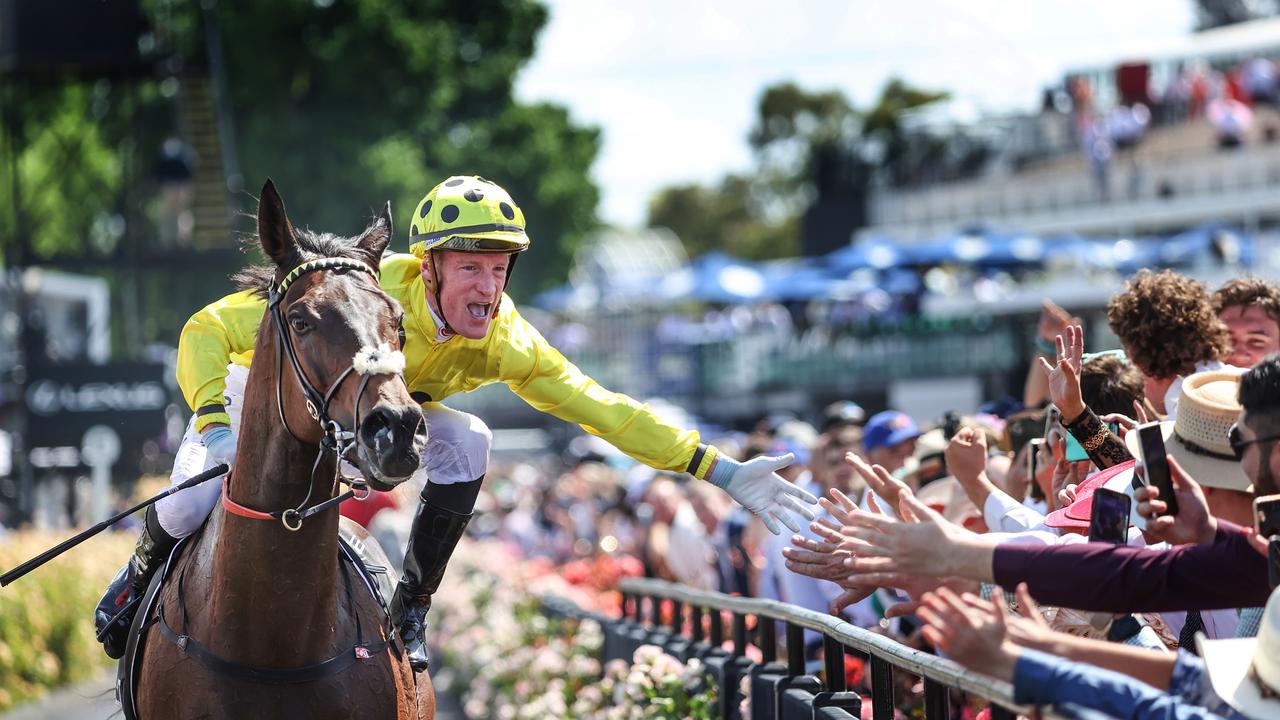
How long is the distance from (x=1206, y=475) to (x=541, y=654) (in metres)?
6.04

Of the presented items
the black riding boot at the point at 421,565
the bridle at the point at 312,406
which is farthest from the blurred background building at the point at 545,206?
the bridle at the point at 312,406

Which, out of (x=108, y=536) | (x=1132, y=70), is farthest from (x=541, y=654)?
(x=1132, y=70)

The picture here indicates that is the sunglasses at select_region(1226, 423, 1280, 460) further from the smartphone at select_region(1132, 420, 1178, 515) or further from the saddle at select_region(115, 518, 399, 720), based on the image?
the saddle at select_region(115, 518, 399, 720)

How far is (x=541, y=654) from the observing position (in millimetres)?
9359

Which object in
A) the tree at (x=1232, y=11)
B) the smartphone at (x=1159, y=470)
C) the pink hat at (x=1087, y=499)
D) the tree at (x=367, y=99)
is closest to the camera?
the smartphone at (x=1159, y=470)

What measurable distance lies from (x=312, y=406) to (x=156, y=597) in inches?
49.7

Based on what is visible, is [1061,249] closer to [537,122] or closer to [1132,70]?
[1132,70]

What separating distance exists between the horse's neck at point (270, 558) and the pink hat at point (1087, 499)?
2.02 meters

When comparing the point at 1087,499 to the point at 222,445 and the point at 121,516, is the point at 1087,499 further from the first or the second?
the point at 121,516

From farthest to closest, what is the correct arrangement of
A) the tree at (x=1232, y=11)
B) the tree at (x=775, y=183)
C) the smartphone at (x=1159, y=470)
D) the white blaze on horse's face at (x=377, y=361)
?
the tree at (x=1232, y=11)
the tree at (x=775, y=183)
the white blaze on horse's face at (x=377, y=361)
the smartphone at (x=1159, y=470)

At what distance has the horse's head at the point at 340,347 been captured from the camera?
4.10 m

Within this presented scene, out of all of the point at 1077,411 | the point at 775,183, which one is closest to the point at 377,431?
the point at 1077,411

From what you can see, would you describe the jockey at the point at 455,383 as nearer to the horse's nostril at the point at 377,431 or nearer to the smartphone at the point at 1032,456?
the horse's nostril at the point at 377,431

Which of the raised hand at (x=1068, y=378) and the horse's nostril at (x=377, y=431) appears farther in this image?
the raised hand at (x=1068, y=378)
